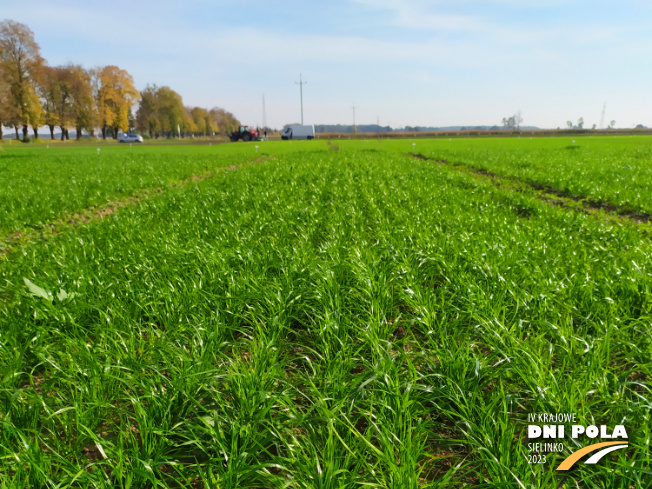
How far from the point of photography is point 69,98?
67.7 meters

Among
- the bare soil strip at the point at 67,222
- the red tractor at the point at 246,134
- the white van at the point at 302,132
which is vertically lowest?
the bare soil strip at the point at 67,222

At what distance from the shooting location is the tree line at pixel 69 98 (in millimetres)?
51750

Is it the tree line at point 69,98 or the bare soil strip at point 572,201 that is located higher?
the tree line at point 69,98

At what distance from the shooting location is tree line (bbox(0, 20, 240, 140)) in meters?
51.8

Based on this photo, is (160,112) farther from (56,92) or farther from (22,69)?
(22,69)

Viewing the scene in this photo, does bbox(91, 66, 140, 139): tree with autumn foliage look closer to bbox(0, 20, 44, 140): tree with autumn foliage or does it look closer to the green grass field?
bbox(0, 20, 44, 140): tree with autumn foliage

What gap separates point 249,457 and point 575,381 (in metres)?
2.28

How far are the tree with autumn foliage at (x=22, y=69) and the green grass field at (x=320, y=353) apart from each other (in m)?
63.6

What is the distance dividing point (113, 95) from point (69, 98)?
27.5 ft

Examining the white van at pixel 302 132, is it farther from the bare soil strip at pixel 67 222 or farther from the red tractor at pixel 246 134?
the bare soil strip at pixel 67 222

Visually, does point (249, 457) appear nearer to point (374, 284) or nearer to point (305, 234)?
point (374, 284)

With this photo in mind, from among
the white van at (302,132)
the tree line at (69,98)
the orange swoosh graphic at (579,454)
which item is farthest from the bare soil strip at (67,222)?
the white van at (302,132)

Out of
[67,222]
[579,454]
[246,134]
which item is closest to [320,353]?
[579,454]

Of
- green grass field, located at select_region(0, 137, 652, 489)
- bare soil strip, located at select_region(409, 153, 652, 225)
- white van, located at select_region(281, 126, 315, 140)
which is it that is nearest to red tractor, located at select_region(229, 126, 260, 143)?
white van, located at select_region(281, 126, 315, 140)
